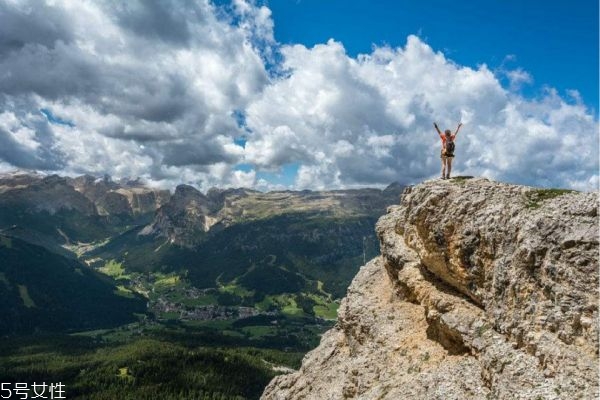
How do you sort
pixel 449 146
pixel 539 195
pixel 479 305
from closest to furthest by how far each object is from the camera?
pixel 539 195 < pixel 479 305 < pixel 449 146

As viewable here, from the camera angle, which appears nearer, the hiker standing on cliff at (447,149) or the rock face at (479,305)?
the rock face at (479,305)

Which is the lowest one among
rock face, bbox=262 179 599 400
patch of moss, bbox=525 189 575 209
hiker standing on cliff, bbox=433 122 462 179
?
rock face, bbox=262 179 599 400

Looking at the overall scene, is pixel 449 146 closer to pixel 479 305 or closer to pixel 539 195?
pixel 539 195

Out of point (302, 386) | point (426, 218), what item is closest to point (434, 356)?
point (426, 218)

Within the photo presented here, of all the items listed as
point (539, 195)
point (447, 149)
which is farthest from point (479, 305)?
point (447, 149)

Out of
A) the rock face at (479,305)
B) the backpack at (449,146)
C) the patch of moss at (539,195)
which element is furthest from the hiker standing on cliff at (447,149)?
the patch of moss at (539,195)

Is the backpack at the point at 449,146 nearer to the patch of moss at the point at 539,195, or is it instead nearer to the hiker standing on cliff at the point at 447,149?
the hiker standing on cliff at the point at 447,149

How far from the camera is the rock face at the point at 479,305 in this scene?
24.8 meters

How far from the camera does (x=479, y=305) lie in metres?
34.4

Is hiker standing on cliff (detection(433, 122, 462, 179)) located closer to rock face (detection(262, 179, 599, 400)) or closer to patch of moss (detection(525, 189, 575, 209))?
rock face (detection(262, 179, 599, 400))

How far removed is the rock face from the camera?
2481 centimetres

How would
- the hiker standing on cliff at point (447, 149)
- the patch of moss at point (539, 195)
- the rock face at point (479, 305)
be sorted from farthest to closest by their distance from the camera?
the hiker standing on cliff at point (447, 149)
the patch of moss at point (539, 195)
the rock face at point (479, 305)

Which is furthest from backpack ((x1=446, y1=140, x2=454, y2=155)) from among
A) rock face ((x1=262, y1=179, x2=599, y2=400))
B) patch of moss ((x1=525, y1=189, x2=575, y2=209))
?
patch of moss ((x1=525, y1=189, x2=575, y2=209))

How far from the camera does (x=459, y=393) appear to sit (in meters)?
29.6
